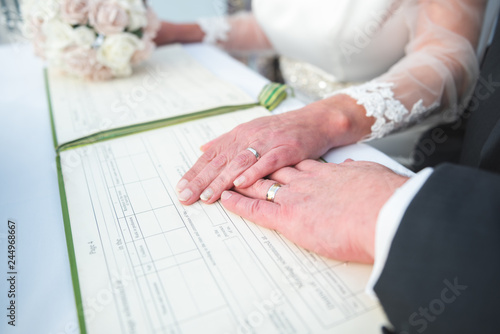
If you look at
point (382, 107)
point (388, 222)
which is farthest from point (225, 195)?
point (382, 107)

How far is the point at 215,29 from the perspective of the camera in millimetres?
1543

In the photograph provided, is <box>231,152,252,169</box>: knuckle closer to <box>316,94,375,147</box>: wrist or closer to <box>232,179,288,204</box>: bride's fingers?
<box>232,179,288,204</box>: bride's fingers

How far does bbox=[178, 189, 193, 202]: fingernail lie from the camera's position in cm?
65

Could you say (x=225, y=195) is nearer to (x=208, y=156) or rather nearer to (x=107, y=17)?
(x=208, y=156)

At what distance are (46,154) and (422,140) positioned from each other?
1.03m

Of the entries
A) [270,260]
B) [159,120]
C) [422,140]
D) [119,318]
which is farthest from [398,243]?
[422,140]

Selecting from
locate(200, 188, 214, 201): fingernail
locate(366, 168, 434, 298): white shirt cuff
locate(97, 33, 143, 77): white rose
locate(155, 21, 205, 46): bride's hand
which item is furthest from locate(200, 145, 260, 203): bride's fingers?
locate(155, 21, 205, 46): bride's hand

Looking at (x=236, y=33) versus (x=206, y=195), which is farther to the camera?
(x=236, y=33)

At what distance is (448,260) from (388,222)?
0.08 metres

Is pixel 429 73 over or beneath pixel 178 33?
over

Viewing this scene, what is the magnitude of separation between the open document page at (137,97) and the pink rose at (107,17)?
0.16 meters

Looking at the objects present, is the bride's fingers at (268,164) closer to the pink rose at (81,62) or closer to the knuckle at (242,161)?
the knuckle at (242,161)

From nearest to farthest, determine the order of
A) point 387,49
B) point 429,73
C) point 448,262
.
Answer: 1. point 448,262
2. point 429,73
3. point 387,49

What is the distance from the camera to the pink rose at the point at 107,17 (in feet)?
3.52
